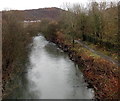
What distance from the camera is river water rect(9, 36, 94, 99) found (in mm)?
17547

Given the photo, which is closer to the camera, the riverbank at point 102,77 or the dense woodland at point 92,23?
the riverbank at point 102,77

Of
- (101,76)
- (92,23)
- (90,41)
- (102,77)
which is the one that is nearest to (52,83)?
(101,76)

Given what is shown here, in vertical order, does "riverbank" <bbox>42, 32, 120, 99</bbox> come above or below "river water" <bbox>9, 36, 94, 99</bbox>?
above

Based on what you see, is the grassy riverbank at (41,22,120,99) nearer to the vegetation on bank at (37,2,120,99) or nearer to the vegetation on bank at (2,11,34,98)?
the vegetation on bank at (37,2,120,99)

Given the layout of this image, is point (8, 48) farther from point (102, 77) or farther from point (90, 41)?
point (90, 41)

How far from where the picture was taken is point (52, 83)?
20625 mm

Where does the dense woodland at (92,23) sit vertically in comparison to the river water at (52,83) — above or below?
above

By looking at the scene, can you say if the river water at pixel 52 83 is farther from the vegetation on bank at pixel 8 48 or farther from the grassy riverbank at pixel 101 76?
the vegetation on bank at pixel 8 48

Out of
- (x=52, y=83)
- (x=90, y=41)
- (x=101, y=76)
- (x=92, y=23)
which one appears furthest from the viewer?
(x=90, y=41)

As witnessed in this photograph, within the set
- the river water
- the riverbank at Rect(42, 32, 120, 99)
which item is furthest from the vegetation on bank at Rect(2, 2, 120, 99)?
the river water

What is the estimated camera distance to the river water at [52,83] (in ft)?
57.6

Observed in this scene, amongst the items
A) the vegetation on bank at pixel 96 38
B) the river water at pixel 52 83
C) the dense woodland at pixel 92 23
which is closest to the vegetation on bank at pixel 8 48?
the river water at pixel 52 83

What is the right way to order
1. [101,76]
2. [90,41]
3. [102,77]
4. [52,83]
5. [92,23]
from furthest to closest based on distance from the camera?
1. [90,41]
2. [92,23]
3. [52,83]
4. [101,76]
5. [102,77]

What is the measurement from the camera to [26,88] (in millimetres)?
19188
